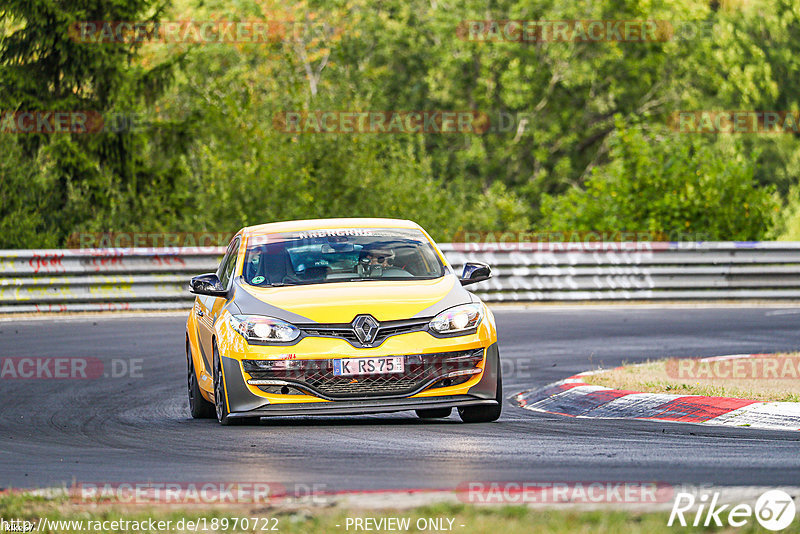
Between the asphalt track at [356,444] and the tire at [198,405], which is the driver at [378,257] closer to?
the asphalt track at [356,444]

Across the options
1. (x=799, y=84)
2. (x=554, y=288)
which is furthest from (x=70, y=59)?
(x=799, y=84)

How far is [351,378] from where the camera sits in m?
9.33

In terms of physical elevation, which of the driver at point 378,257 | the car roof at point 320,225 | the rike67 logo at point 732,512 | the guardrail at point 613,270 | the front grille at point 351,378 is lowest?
the guardrail at point 613,270

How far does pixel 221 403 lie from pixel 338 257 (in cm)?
149

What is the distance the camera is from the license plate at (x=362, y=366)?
9.30 metres

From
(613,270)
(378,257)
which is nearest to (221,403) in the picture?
(378,257)

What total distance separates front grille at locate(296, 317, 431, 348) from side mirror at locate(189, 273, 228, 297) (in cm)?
119
